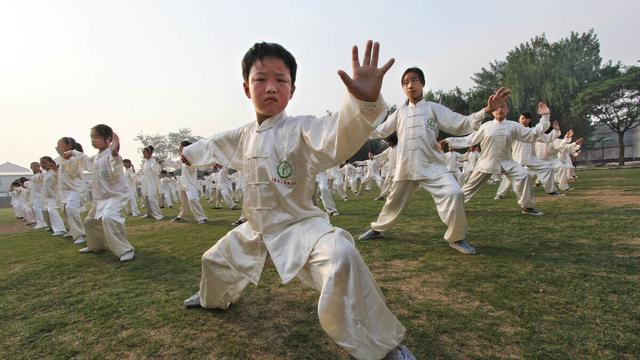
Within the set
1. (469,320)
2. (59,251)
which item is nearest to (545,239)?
(469,320)

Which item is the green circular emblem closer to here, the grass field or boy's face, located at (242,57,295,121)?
boy's face, located at (242,57,295,121)

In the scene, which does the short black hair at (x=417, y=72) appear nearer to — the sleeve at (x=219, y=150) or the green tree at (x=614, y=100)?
the sleeve at (x=219, y=150)

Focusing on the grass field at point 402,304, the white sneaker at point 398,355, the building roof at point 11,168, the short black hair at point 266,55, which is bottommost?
the grass field at point 402,304

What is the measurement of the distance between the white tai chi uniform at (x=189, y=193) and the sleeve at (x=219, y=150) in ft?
20.9

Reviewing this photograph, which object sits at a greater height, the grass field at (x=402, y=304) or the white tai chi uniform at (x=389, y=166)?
the white tai chi uniform at (x=389, y=166)

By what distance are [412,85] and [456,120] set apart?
0.75 metres

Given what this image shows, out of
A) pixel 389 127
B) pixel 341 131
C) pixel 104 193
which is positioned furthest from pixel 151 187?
pixel 341 131

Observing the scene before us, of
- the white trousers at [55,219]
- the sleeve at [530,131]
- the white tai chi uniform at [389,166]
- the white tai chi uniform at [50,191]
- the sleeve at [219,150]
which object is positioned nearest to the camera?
the sleeve at [219,150]

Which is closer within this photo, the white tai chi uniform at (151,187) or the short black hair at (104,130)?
the short black hair at (104,130)

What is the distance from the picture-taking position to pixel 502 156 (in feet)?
22.5

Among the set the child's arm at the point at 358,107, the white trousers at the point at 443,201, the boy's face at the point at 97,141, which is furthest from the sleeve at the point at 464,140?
the boy's face at the point at 97,141

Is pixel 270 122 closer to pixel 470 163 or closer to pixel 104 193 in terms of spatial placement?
pixel 104 193

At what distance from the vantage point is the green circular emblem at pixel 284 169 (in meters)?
A: 2.21

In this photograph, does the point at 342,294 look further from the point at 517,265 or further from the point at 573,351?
the point at 517,265
